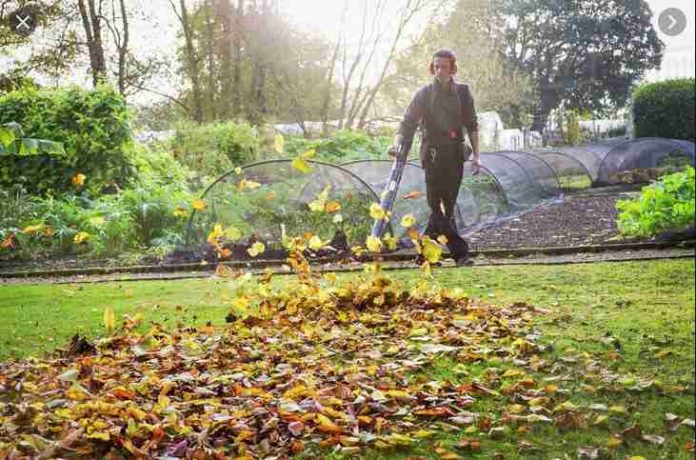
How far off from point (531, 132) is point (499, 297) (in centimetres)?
35

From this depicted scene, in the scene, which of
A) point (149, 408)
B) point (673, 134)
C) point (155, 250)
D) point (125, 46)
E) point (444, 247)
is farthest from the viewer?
point (155, 250)

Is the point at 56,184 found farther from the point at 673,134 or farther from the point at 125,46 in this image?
the point at 673,134

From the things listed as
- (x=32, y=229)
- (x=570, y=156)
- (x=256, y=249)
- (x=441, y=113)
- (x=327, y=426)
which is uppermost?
(x=441, y=113)

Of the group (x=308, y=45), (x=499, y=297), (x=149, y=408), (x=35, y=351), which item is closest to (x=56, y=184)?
(x=35, y=351)

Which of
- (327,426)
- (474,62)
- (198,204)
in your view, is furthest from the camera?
(198,204)

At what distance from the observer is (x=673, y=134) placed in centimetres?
162

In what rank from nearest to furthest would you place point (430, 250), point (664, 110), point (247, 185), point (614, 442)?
point (614, 442) → point (664, 110) → point (430, 250) → point (247, 185)

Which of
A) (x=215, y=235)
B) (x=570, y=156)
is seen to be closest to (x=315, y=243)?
(x=215, y=235)

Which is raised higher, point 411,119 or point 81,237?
point 411,119

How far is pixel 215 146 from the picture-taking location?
291cm

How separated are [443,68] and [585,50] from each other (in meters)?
0.44

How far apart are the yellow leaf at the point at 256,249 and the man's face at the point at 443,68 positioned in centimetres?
104

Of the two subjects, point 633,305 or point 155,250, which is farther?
point 155,250

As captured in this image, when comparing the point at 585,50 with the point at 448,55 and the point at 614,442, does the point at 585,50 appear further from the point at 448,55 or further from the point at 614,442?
the point at 614,442
